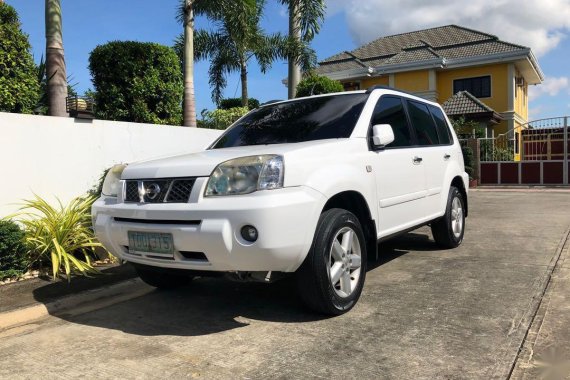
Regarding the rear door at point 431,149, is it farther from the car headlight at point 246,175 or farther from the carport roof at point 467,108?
the carport roof at point 467,108

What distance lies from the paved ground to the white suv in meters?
0.36

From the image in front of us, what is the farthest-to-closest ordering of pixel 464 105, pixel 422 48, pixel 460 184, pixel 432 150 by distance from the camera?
pixel 422 48, pixel 464 105, pixel 460 184, pixel 432 150

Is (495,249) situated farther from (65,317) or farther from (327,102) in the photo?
(65,317)

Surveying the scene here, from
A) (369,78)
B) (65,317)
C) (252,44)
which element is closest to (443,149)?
(65,317)

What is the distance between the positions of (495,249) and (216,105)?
14975 mm

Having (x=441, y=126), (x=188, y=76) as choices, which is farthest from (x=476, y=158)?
(x=441, y=126)

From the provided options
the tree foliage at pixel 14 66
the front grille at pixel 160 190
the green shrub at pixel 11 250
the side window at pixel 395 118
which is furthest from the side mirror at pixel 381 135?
the tree foliage at pixel 14 66

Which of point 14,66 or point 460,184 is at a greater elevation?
point 14,66

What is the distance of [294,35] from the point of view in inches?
634

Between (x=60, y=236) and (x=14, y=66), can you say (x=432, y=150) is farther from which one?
(x=14, y=66)

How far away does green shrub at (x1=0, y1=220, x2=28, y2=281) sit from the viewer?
4.99m

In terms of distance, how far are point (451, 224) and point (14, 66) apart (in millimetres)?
5891

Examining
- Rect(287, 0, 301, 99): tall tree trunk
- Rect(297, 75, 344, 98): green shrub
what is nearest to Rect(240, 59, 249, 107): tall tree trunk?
Rect(287, 0, 301, 99): tall tree trunk

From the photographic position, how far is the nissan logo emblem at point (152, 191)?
3.74 meters
